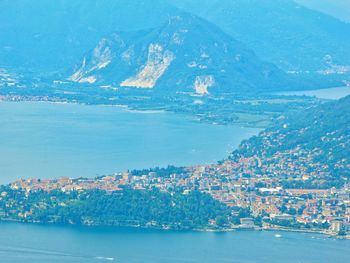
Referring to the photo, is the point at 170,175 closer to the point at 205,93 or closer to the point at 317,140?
the point at 317,140

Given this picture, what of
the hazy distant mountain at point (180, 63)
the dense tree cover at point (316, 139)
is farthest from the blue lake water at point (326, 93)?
the dense tree cover at point (316, 139)

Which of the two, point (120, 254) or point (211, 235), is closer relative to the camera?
point (120, 254)

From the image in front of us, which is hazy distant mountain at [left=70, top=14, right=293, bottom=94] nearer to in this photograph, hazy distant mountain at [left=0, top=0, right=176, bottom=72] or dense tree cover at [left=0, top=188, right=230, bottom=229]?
hazy distant mountain at [left=0, top=0, right=176, bottom=72]

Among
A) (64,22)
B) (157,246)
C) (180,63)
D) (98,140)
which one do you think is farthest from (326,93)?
(157,246)

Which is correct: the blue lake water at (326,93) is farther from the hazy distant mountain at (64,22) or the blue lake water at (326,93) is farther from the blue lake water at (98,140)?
the hazy distant mountain at (64,22)

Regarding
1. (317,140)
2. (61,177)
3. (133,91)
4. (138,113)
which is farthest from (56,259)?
(133,91)
